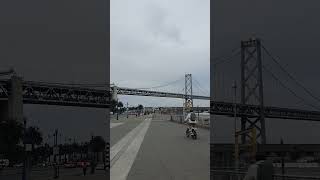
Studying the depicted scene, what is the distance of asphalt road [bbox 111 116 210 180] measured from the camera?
26.9ft

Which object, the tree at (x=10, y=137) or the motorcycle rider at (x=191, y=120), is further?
the tree at (x=10, y=137)

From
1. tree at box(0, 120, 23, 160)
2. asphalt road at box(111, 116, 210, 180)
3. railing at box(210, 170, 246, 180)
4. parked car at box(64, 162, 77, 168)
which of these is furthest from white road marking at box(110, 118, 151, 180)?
tree at box(0, 120, 23, 160)

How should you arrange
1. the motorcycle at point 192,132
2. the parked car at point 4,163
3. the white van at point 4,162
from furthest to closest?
the white van at point 4,162, the parked car at point 4,163, the motorcycle at point 192,132

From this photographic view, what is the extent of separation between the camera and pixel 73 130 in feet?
42.2

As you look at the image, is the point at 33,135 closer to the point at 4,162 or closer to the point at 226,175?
the point at 4,162

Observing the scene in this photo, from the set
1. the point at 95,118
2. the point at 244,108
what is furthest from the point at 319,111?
the point at 95,118

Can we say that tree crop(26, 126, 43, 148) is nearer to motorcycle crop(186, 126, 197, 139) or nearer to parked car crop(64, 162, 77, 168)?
parked car crop(64, 162, 77, 168)

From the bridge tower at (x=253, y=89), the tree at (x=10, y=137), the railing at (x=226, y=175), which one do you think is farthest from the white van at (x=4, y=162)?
the railing at (x=226, y=175)

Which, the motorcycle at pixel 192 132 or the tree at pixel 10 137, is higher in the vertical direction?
the motorcycle at pixel 192 132

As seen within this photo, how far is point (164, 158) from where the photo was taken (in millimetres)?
8445

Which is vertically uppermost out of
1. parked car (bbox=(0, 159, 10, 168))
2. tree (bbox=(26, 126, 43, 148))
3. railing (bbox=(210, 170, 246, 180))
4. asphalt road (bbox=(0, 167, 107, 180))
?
tree (bbox=(26, 126, 43, 148))

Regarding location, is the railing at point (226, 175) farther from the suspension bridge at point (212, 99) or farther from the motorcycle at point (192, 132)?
the motorcycle at point (192, 132)

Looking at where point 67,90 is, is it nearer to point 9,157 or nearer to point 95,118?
point 95,118

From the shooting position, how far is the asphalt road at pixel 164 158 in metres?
8.20
